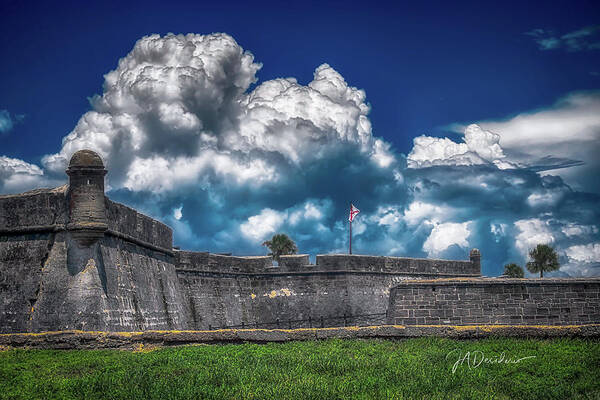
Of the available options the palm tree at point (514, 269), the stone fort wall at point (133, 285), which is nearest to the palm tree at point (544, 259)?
the palm tree at point (514, 269)

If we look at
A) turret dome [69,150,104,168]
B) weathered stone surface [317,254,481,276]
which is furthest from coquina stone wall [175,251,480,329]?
turret dome [69,150,104,168]

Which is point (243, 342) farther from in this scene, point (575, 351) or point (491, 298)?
point (491, 298)

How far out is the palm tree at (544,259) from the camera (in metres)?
48.1

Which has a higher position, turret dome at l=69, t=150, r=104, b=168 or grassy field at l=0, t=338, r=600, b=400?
turret dome at l=69, t=150, r=104, b=168

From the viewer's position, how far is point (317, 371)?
1039cm

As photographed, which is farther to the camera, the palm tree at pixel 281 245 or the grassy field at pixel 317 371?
the palm tree at pixel 281 245

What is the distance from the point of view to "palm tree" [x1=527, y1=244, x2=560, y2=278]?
48.1 meters

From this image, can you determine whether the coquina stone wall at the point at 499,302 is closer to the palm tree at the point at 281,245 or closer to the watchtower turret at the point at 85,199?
the watchtower turret at the point at 85,199

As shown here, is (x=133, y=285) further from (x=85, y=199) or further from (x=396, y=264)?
(x=396, y=264)

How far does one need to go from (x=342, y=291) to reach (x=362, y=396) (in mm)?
20510

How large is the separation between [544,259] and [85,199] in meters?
40.2

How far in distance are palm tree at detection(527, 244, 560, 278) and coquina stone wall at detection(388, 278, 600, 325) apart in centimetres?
3106

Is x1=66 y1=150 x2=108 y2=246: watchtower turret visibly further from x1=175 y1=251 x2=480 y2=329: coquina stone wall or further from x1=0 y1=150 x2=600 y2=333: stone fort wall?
x1=175 y1=251 x2=480 y2=329: coquina stone wall

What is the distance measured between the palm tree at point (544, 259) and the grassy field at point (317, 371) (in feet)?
125
